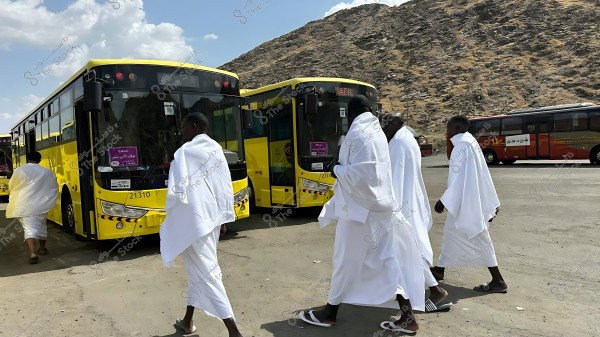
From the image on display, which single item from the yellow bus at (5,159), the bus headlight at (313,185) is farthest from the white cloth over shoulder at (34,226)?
the yellow bus at (5,159)

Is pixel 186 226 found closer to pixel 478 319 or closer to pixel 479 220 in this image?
pixel 478 319

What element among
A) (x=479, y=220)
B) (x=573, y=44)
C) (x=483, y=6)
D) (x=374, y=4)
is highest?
(x=374, y=4)

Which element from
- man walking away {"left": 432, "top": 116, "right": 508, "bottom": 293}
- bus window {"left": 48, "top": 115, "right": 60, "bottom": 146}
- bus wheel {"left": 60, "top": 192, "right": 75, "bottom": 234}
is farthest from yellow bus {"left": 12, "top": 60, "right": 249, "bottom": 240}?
man walking away {"left": 432, "top": 116, "right": 508, "bottom": 293}

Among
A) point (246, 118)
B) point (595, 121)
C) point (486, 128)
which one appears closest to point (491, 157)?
point (486, 128)

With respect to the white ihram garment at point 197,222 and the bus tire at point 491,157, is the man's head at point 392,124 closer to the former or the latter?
the white ihram garment at point 197,222

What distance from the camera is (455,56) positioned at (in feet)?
178

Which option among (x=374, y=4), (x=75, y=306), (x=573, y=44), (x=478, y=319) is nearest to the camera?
(x=478, y=319)

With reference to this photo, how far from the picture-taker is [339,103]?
418 inches

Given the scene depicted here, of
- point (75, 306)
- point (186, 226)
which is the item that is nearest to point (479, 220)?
point (186, 226)

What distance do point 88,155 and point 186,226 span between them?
4167 millimetres

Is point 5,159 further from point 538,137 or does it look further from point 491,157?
point 538,137

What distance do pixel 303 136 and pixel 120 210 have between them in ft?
14.6

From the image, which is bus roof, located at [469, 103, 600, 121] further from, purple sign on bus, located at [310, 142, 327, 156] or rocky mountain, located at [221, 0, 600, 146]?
purple sign on bus, located at [310, 142, 327, 156]

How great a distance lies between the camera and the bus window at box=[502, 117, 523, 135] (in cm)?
2603
